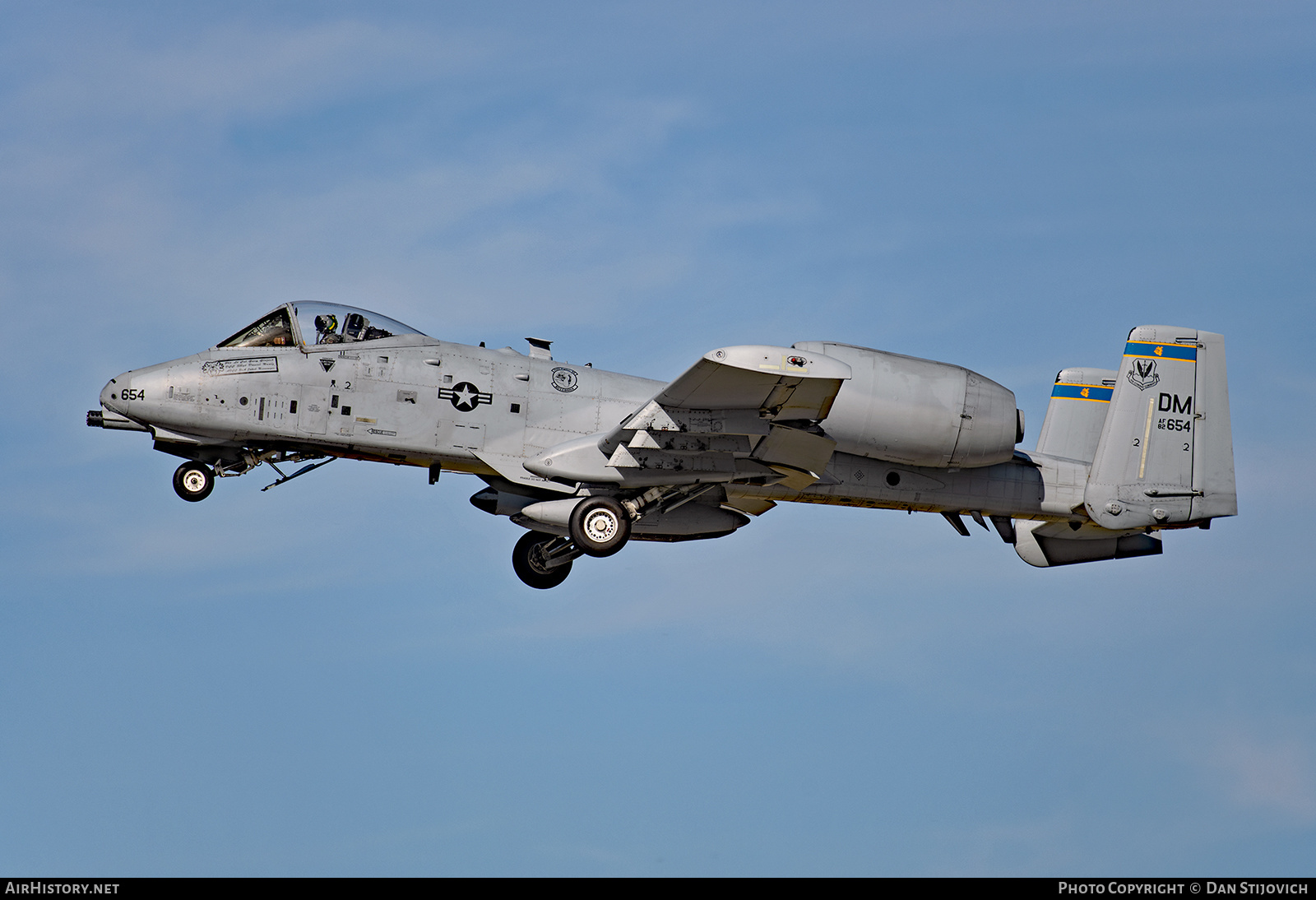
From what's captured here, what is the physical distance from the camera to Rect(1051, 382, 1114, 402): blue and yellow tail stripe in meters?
23.1

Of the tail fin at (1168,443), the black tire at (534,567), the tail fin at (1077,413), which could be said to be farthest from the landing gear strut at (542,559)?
the tail fin at (1077,413)

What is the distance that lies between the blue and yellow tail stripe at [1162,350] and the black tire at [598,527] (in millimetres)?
8154

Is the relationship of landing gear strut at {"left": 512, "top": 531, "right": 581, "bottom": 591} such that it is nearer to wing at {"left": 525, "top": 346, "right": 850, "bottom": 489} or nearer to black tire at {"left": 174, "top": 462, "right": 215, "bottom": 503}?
wing at {"left": 525, "top": 346, "right": 850, "bottom": 489}

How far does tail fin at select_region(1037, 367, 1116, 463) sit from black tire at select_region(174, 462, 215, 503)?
13.2 meters

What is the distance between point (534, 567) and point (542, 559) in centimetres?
21

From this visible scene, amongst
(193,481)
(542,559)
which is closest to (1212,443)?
(542,559)

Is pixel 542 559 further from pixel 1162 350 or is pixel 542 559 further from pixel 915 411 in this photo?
pixel 1162 350

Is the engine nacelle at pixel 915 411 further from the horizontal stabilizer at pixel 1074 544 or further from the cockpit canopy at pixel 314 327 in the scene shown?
the cockpit canopy at pixel 314 327

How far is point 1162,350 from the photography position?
Answer: 20281mm
